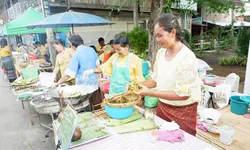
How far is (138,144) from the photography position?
47.5 inches

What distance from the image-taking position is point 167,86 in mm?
1381

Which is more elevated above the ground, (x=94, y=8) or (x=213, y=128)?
(x=94, y=8)

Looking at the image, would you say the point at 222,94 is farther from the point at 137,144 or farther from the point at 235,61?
the point at 235,61

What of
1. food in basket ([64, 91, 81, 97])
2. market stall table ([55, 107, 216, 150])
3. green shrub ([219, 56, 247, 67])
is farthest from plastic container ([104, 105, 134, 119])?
green shrub ([219, 56, 247, 67])

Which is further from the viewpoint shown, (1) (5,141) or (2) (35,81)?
(2) (35,81)

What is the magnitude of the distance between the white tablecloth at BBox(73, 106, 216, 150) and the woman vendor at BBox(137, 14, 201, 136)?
240 millimetres

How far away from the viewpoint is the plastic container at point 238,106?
2.65 metres

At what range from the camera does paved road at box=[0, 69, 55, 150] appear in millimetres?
2953

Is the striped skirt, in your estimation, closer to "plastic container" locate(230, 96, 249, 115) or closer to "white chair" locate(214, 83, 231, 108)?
"white chair" locate(214, 83, 231, 108)

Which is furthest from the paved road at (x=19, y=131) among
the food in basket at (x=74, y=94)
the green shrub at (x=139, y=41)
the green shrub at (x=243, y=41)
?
the green shrub at (x=243, y=41)

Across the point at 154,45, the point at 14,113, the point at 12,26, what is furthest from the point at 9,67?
the point at 154,45

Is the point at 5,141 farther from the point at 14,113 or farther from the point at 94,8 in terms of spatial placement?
the point at 94,8

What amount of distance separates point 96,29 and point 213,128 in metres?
7.95

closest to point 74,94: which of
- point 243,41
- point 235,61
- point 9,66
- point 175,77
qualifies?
point 175,77
